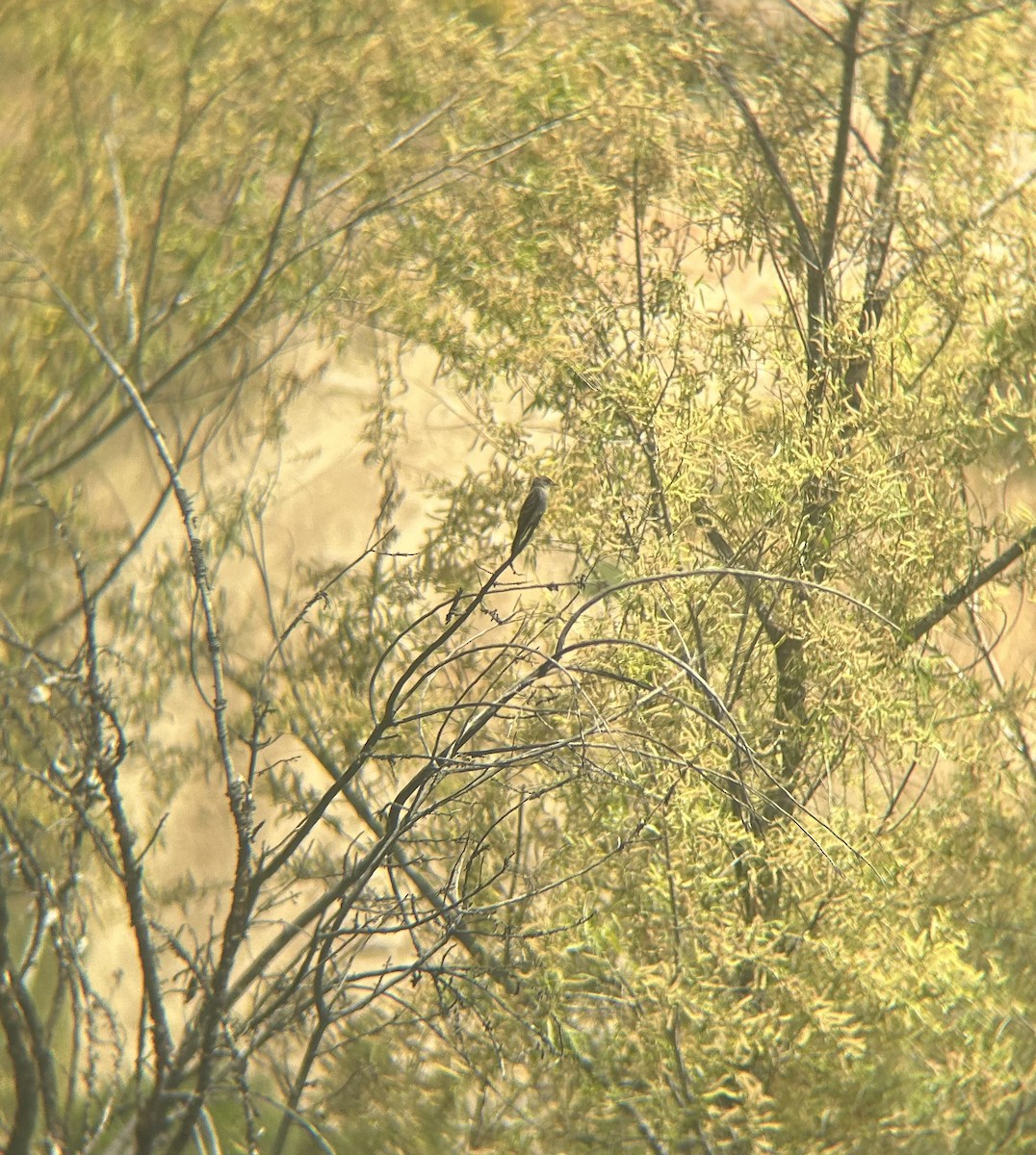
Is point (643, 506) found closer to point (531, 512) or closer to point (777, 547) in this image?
point (777, 547)

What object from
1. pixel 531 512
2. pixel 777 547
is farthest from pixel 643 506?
pixel 531 512

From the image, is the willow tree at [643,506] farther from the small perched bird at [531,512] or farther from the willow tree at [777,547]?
the small perched bird at [531,512]

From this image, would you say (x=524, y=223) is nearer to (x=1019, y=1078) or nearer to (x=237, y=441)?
(x=237, y=441)

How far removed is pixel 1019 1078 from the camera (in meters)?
4.50

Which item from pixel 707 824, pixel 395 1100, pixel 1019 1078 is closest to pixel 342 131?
pixel 707 824

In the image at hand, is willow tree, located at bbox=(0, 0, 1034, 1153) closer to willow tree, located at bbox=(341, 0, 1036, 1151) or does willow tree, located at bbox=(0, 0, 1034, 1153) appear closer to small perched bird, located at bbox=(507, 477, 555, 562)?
willow tree, located at bbox=(341, 0, 1036, 1151)

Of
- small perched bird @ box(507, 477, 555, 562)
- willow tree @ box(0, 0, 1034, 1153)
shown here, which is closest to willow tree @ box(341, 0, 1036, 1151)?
willow tree @ box(0, 0, 1034, 1153)

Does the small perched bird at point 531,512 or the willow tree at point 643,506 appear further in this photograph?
the willow tree at point 643,506

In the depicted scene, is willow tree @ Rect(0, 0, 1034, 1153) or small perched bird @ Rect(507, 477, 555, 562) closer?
small perched bird @ Rect(507, 477, 555, 562)

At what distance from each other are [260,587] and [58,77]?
2.31m

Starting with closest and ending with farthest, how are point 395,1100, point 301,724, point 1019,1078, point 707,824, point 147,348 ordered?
1. point 707,824
2. point 1019,1078
3. point 395,1100
4. point 301,724
5. point 147,348

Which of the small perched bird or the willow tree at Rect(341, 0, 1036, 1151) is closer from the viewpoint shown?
the small perched bird

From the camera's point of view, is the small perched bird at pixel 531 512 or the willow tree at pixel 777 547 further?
the willow tree at pixel 777 547

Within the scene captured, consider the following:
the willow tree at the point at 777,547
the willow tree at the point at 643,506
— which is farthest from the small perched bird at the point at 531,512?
the willow tree at the point at 777,547
